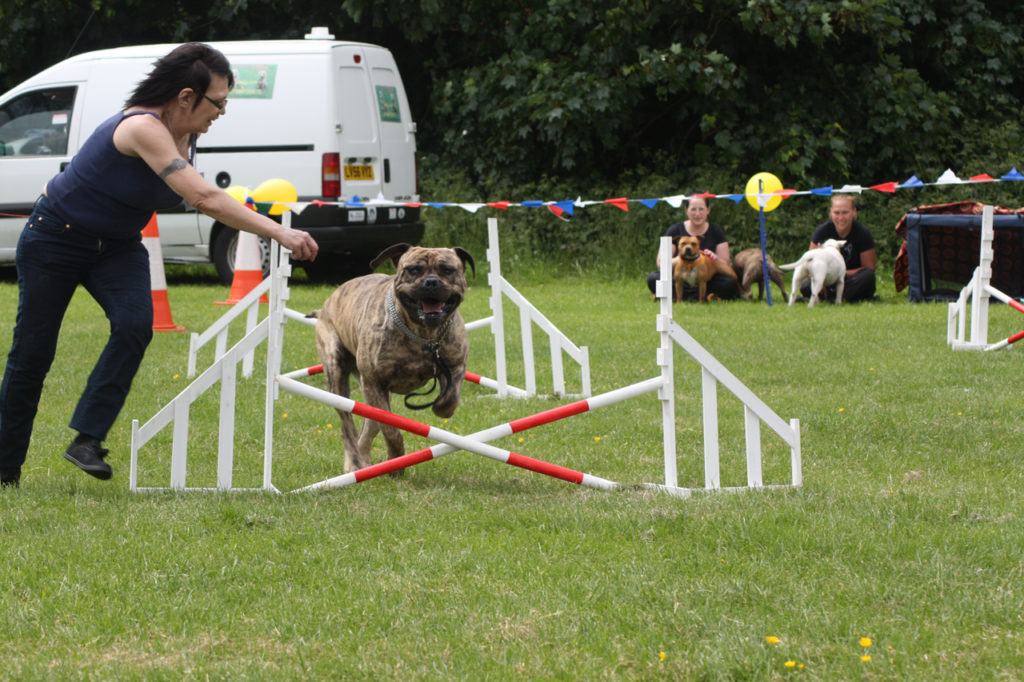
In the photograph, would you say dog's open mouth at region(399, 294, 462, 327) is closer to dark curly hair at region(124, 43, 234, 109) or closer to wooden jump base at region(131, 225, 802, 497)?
wooden jump base at region(131, 225, 802, 497)

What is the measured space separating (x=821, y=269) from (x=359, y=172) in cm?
553

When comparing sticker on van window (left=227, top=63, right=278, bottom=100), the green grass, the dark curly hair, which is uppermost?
sticker on van window (left=227, top=63, right=278, bottom=100)

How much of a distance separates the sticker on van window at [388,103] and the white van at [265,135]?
23 millimetres

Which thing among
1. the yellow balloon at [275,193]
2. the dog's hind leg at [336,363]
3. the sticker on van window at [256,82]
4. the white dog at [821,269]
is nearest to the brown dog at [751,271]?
the white dog at [821,269]

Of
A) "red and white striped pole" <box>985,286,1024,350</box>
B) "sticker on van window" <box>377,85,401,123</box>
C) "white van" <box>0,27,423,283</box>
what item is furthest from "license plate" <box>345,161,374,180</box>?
"red and white striped pole" <box>985,286,1024,350</box>

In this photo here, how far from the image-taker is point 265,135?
14.3 metres

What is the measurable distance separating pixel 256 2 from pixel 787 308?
11.5 meters

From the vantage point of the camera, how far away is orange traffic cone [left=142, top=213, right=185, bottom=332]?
10.6 meters

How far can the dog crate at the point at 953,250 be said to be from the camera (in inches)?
488

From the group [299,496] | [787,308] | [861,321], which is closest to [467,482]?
[299,496]

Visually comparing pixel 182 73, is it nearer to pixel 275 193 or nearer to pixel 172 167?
pixel 172 167

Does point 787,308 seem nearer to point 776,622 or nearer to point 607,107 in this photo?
point 607,107

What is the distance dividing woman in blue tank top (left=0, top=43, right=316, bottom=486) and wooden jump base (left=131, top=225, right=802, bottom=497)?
11.1 inches

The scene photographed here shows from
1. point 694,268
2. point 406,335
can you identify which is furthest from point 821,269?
point 406,335
